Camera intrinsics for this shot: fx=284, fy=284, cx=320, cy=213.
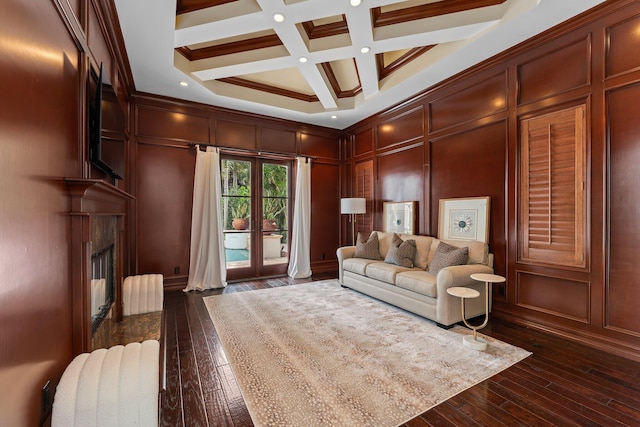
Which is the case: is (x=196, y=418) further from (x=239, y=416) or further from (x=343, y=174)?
(x=343, y=174)

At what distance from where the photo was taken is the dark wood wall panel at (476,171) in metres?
3.58

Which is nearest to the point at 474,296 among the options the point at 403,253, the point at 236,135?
the point at 403,253

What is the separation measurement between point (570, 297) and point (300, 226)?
418 cm

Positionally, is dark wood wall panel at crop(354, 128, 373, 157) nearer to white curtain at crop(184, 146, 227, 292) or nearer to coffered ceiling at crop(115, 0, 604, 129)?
coffered ceiling at crop(115, 0, 604, 129)

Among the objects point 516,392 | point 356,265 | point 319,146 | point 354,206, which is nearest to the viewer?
point 516,392

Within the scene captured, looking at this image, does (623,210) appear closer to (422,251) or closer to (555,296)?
(555,296)

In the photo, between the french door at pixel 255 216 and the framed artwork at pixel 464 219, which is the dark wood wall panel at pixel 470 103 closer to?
the framed artwork at pixel 464 219

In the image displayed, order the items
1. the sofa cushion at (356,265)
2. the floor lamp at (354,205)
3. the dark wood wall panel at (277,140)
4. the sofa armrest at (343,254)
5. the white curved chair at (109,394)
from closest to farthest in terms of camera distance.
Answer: the white curved chair at (109,394), the sofa cushion at (356,265), the sofa armrest at (343,254), the floor lamp at (354,205), the dark wood wall panel at (277,140)

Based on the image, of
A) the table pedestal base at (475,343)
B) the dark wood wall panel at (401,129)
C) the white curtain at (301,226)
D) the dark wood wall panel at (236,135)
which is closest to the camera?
the table pedestal base at (475,343)

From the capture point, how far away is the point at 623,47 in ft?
8.63

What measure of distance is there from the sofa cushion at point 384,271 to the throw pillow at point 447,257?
435 mm

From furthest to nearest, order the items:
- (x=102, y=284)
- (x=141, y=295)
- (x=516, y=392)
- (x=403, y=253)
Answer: (x=403, y=253) < (x=141, y=295) < (x=102, y=284) < (x=516, y=392)

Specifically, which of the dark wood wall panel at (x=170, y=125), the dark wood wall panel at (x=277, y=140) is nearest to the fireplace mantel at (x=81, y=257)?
the dark wood wall panel at (x=170, y=125)

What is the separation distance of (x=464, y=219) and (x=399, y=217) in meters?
1.23
